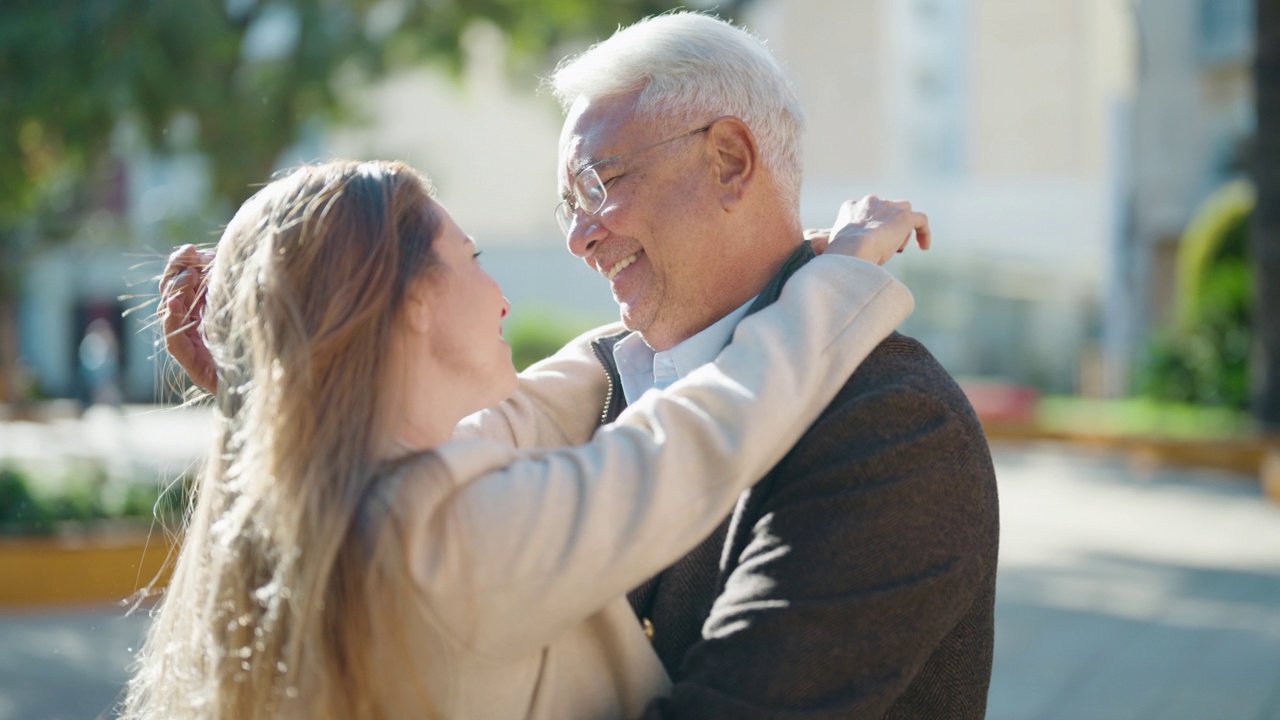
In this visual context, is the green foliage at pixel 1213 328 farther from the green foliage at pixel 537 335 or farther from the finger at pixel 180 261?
the finger at pixel 180 261

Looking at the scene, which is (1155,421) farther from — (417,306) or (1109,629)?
(417,306)

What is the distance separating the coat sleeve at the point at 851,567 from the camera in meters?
1.58

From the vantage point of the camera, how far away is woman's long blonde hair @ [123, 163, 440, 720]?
1468 mm

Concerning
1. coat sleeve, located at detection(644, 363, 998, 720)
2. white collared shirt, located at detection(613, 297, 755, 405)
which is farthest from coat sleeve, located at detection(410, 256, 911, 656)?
white collared shirt, located at detection(613, 297, 755, 405)

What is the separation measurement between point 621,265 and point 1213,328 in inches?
565

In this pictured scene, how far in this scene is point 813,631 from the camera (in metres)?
1.59

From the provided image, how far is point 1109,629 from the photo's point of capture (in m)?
6.82

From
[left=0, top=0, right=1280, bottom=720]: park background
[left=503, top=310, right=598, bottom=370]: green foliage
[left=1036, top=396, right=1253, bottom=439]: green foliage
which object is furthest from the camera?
[left=503, top=310, right=598, bottom=370]: green foliage

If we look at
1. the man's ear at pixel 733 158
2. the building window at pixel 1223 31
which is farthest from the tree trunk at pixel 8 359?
the man's ear at pixel 733 158

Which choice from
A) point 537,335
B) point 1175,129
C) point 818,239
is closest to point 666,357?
point 818,239

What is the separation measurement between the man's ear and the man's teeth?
190mm

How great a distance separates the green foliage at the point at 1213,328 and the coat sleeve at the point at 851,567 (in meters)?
14.4

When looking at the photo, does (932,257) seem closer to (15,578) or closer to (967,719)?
(15,578)

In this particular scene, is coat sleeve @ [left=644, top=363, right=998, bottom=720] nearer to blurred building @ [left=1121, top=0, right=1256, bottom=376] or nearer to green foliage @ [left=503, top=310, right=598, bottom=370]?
green foliage @ [left=503, top=310, right=598, bottom=370]
